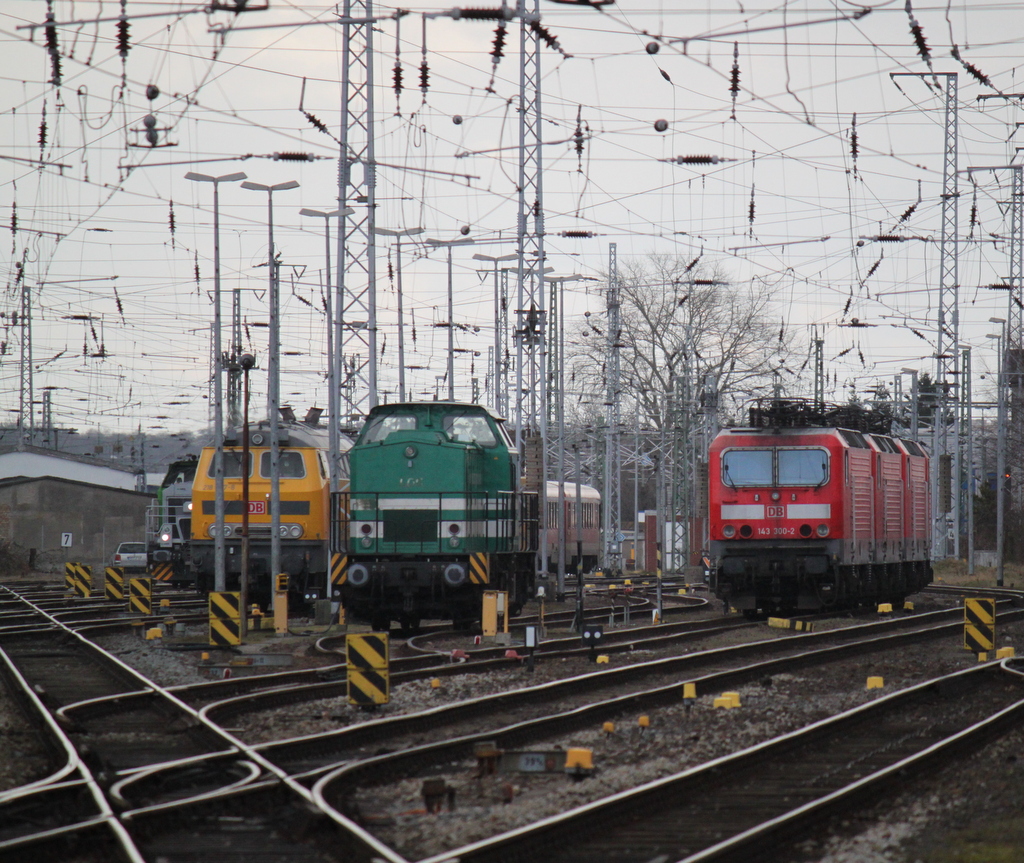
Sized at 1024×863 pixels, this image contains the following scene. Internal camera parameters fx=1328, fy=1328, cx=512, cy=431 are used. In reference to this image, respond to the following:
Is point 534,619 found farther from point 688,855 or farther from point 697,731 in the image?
point 688,855

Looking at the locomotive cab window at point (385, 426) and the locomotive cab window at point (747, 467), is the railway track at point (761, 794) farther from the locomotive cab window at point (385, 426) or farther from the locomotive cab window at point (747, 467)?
the locomotive cab window at point (747, 467)

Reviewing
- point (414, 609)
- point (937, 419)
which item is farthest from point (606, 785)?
point (937, 419)

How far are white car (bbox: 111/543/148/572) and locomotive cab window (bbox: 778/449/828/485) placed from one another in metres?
30.3

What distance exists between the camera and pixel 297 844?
7.25 m

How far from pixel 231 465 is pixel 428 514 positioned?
5939mm

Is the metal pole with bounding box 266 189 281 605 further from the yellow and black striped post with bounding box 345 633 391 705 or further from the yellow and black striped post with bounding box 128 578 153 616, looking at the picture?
the yellow and black striped post with bounding box 345 633 391 705

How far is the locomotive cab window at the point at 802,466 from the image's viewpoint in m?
23.2

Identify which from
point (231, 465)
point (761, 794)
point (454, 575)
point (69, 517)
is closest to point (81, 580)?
point (231, 465)

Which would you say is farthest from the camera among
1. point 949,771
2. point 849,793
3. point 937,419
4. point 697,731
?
point 937,419

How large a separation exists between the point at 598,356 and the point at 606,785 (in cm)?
5678

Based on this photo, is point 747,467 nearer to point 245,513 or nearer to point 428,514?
point 428,514

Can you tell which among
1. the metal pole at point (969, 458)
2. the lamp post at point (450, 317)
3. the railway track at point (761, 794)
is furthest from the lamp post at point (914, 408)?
the railway track at point (761, 794)

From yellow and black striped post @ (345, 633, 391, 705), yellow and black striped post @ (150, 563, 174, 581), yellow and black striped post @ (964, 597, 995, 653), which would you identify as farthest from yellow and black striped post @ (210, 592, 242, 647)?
yellow and black striped post @ (150, 563, 174, 581)

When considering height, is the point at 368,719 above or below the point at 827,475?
below
